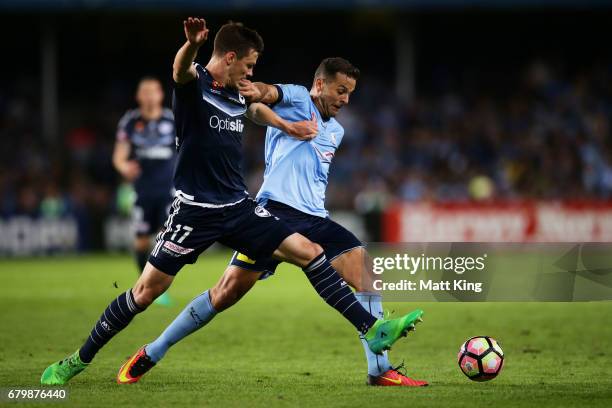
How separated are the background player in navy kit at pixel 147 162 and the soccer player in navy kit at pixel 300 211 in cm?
505

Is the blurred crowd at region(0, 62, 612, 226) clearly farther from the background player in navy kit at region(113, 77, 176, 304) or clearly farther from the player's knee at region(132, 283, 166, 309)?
the player's knee at region(132, 283, 166, 309)

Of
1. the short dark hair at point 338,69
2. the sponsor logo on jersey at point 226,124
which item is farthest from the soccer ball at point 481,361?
the sponsor logo on jersey at point 226,124

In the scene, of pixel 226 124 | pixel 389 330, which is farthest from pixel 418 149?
pixel 389 330

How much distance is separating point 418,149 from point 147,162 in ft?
46.5

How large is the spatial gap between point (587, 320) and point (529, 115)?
15.9m

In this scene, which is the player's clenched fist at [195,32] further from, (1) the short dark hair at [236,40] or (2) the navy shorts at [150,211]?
(2) the navy shorts at [150,211]

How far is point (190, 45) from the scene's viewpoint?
19.7ft

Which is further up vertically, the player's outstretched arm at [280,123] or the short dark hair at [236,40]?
the short dark hair at [236,40]

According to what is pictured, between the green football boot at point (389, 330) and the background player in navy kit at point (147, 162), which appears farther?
the background player in navy kit at point (147, 162)

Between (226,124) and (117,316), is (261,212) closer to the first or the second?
(226,124)

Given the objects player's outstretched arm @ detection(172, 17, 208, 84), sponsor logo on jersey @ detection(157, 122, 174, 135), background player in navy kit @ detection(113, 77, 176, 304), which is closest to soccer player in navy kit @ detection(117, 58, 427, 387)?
player's outstretched arm @ detection(172, 17, 208, 84)

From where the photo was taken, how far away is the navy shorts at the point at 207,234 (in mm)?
6551

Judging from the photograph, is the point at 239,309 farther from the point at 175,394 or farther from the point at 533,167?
the point at 533,167

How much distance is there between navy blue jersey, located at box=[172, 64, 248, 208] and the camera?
6.52 metres
